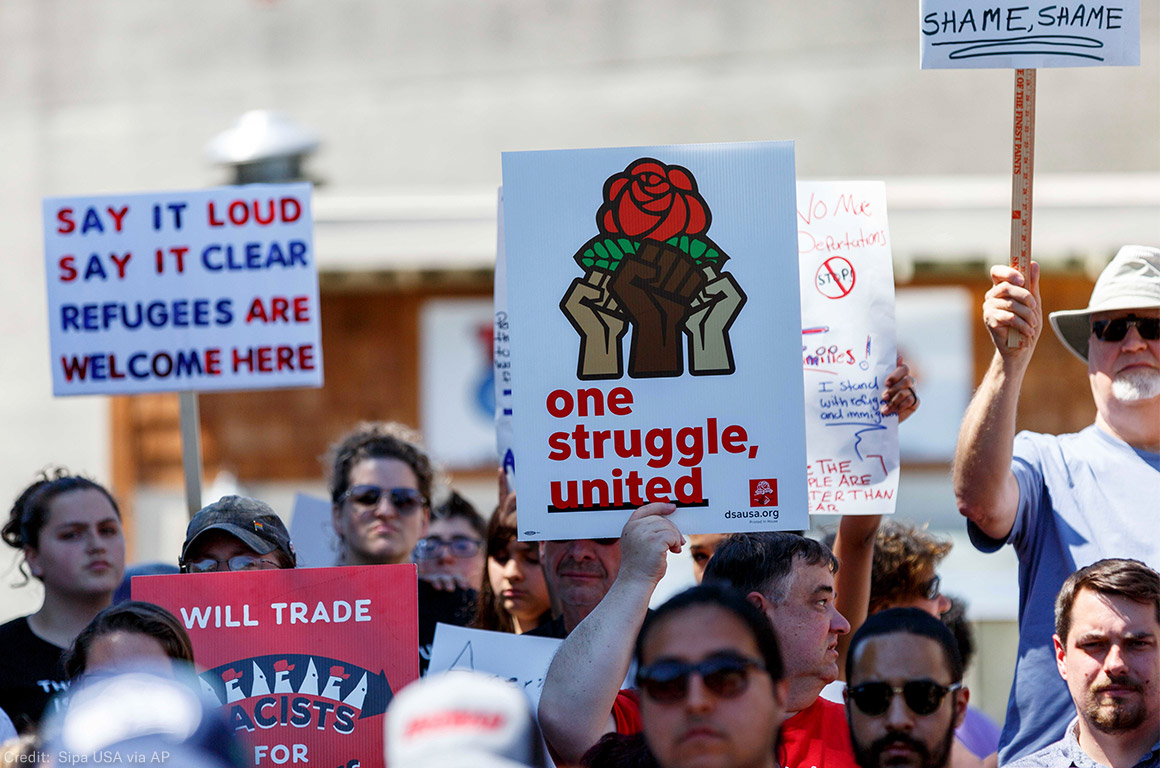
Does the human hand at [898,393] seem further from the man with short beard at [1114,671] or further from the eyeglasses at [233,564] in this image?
the eyeglasses at [233,564]

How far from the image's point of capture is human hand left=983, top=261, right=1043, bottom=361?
3357mm

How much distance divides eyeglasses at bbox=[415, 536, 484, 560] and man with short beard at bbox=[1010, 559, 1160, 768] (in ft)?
8.03

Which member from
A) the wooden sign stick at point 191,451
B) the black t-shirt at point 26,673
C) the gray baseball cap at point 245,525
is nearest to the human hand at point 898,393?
the gray baseball cap at point 245,525

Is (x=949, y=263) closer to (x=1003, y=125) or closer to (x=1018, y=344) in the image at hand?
(x=1003, y=125)

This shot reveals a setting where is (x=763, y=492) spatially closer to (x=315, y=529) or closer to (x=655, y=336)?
(x=655, y=336)

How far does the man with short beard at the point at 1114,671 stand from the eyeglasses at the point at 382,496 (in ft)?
7.06

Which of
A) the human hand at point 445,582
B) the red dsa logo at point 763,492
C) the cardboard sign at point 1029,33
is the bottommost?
the human hand at point 445,582

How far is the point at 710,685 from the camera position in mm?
2248

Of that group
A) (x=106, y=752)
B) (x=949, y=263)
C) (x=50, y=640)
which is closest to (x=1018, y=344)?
(x=106, y=752)

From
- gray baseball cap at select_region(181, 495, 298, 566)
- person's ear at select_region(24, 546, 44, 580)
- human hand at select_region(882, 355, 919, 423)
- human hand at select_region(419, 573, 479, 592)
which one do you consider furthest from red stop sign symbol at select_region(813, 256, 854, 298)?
person's ear at select_region(24, 546, 44, 580)

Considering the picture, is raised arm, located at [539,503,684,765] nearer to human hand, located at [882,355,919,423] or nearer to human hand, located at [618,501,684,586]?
human hand, located at [618,501,684,586]

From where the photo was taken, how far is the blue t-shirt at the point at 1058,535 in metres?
3.45

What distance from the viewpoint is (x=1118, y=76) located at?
9.74m

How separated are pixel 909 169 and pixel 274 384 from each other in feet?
21.5
